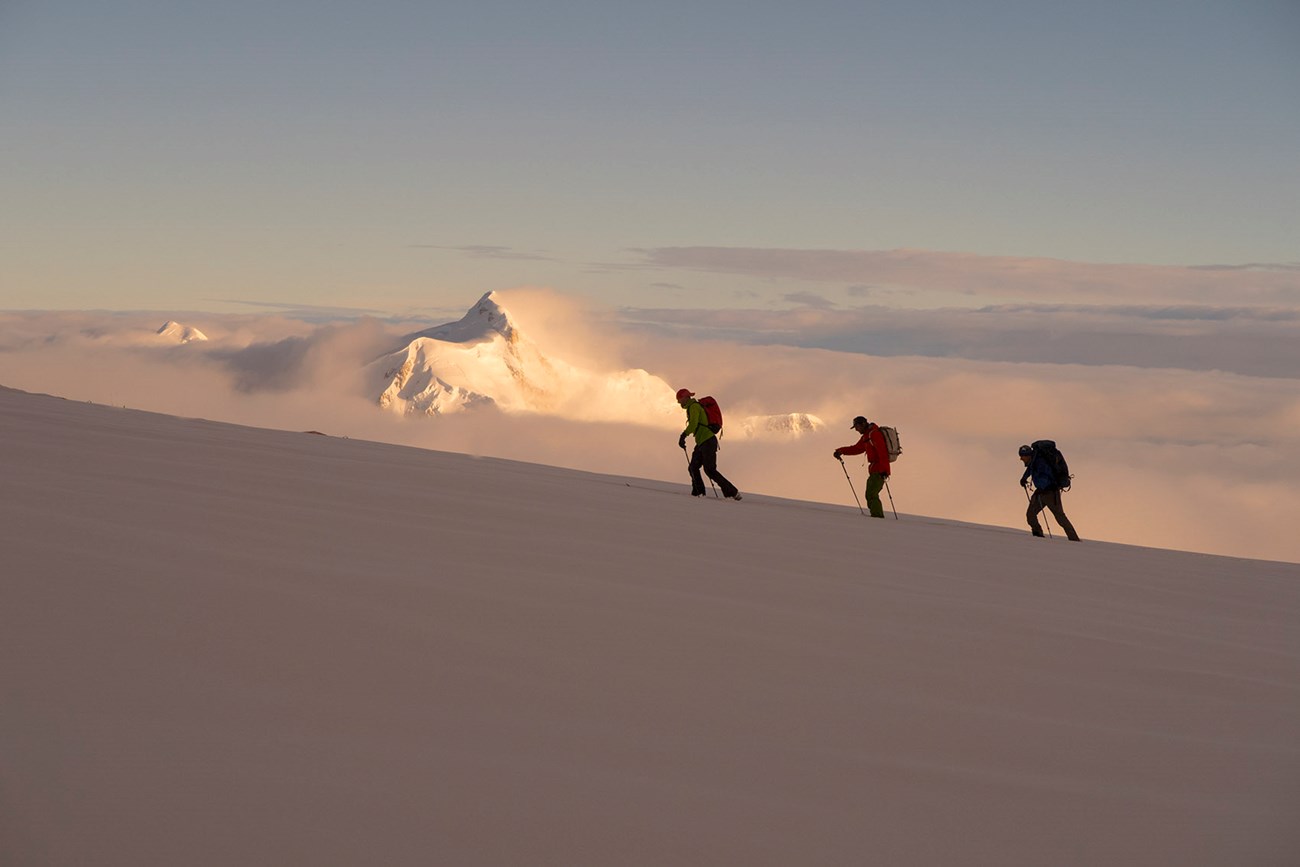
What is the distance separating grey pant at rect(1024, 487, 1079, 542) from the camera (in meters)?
13.1

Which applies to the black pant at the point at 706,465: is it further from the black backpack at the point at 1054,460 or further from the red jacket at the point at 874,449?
the black backpack at the point at 1054,460

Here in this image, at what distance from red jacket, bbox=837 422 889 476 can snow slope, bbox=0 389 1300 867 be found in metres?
7.66

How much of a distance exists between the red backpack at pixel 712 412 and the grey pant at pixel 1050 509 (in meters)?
3.94

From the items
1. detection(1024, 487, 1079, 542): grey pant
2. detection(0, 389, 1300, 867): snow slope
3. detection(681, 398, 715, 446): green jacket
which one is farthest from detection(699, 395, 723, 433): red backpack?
detection(0, 389, 1300, 867): snow slope

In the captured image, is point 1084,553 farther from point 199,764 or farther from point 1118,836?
point 199,764

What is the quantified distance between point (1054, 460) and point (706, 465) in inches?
176

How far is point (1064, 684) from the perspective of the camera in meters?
3.98

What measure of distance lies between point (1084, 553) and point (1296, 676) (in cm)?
553

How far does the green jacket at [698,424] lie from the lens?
44.0 feet

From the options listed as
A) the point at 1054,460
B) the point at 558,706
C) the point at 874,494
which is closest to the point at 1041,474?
the point at 1054,460

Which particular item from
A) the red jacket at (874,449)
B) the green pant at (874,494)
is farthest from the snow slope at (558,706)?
the red jacket at (874,449)

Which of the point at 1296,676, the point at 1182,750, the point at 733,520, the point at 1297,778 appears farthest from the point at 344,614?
the point at 733,520

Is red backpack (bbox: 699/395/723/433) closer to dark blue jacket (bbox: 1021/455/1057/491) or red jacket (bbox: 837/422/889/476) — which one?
red jacket (bbox: 837/422/889/476)

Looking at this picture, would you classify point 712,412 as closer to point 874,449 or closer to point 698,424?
point 698,424
